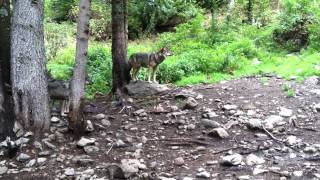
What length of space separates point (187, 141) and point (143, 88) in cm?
255

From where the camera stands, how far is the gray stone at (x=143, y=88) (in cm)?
991

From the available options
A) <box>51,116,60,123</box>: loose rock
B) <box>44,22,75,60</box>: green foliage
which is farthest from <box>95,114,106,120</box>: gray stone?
<box>44,22,75,60</box>: green foliage

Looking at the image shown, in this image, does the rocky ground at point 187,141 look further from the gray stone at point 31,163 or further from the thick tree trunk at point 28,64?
the thick tree trunk at point 28,64

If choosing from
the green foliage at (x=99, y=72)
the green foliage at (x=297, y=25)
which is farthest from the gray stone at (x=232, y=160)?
the green foliage at (x=297, y=25)

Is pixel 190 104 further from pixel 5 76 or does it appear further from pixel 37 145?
pixel 5 76

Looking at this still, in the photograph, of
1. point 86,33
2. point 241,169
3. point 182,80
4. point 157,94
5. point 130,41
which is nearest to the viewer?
point 241,169

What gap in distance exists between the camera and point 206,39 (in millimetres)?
16078

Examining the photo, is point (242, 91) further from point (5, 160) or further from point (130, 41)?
point (130, 41)

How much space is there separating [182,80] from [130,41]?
27.5 feet

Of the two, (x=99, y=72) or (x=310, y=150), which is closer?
(x=310, y=150)

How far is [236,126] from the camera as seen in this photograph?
8.30 metres

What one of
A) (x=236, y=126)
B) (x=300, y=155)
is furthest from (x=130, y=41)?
(x=300, y=155)

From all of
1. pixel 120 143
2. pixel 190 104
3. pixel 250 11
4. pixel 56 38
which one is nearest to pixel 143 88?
pixel 190 104

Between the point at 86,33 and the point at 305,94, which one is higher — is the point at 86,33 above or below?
above
